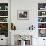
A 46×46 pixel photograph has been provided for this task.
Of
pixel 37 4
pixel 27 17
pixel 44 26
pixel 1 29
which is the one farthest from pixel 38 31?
pixel 1 29

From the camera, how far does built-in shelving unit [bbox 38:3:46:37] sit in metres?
6.10

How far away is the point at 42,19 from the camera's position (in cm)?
614

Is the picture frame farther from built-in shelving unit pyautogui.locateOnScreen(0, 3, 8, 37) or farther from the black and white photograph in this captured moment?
built-in shelving unit pyautogui.locateOnScreen(0, 3, 8, 37)

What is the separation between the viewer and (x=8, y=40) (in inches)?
240

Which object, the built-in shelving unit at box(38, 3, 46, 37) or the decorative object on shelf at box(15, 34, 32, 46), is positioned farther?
the built-in shelving unit at box(38, 3, 46, 37)

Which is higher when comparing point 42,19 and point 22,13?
point 22,13

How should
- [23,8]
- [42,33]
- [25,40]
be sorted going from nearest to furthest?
[25,40] < [23,8] < [42,33]

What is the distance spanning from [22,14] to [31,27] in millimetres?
825

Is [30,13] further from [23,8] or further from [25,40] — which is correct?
[25,40]

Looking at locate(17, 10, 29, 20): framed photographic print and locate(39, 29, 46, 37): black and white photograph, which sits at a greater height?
locate(17, 10, 29, 20): framed photographic print

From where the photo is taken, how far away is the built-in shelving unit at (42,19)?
610 centimetres

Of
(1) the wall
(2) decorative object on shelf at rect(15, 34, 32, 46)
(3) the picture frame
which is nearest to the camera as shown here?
(2) decorative object on shelf at rect(15, 34, 32, 46)

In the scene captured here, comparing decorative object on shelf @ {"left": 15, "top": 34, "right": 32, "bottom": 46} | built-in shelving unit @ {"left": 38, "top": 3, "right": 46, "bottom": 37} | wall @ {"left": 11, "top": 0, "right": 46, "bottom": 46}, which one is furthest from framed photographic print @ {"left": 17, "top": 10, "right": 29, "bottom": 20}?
decorative object on shelf @ {"left": 15, "top": 34, "right": 32, "bottom": 46}

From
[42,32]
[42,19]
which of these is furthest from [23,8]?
[42,32]
